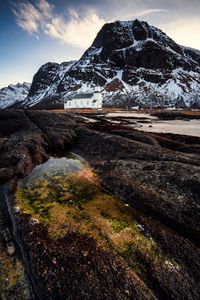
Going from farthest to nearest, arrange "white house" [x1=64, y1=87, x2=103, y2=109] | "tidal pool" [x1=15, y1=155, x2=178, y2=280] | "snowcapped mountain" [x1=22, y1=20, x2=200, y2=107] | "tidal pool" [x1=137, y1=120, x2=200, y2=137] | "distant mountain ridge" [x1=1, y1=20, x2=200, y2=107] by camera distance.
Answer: "snowcapped mountain" [x1=22, y1=20, x2=200, y2=107] < "distant mountain ridge" [x1=1, y1=20, x2=200, y2=107] < "white house" [x1=64, y1=87, x2=103, y2=109] < "tidal pool" [x1=137, y1=120, x2=200, y2=137] < "tidal pool" [x1=15, y1=155, x2=178, y2=280]

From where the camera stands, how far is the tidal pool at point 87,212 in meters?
3.71

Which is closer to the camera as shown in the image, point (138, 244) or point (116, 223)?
point (138, 244)

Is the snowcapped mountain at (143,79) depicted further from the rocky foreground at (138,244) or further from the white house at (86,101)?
the rocky foreground at (138,244)

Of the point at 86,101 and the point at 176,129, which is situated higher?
the point at 86,101

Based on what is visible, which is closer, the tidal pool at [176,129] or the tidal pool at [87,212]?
the tidal pool at [87,212]

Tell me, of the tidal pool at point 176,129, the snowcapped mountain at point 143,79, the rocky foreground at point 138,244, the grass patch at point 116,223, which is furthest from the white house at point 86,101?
the grass patch at point 116,223

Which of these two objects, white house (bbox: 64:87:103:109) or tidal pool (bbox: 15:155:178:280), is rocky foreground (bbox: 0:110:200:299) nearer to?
tidal pool (bbox: 15:155:178:280)

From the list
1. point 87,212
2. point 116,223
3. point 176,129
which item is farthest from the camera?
point 176,129

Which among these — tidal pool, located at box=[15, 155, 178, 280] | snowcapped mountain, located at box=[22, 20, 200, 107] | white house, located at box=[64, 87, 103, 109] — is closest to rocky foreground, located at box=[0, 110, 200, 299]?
tidal pool, located at box=[15, 155, 178, 280]

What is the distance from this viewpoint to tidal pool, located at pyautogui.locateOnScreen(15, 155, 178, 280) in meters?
3.71

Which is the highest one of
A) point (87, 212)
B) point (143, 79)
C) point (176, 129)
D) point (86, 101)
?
point (143, 79)

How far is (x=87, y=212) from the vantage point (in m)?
4.98

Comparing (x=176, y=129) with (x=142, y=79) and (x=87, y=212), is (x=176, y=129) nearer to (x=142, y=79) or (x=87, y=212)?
(x=87, y=212)

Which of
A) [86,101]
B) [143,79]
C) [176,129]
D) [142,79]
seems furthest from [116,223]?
→ [143,79]
